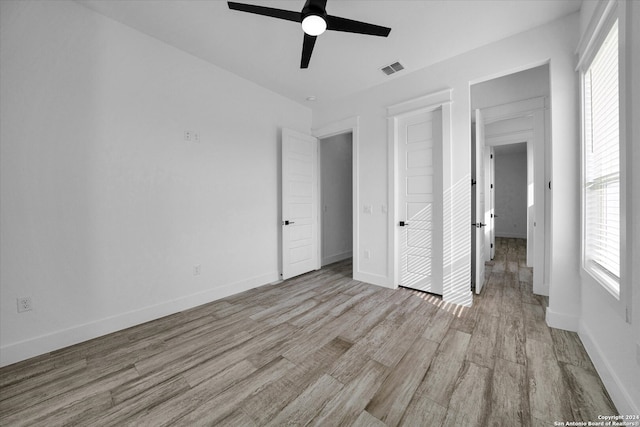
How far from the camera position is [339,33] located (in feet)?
8.26

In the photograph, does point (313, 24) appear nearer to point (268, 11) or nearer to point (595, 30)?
point (268, 11)

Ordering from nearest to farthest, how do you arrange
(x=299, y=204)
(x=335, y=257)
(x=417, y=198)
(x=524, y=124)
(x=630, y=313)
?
(x=630, y=313) → (x=417, y=198) → (x=299, y=204) → (x=524, y=124) → (x=335, y=257)

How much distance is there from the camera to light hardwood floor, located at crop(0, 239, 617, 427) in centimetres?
142

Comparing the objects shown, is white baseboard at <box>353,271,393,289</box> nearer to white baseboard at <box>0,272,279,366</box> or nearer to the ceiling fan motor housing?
white baseboard at <box>0,272,279,366</box>

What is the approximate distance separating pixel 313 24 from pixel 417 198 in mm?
2380

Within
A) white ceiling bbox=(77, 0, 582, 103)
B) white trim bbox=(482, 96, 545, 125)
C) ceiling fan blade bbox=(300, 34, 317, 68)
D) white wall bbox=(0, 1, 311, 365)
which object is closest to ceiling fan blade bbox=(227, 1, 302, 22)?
ceiling fan blade bbox=(300, 34, 317, 68)

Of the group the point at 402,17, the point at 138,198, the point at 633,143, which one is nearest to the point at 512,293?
the point at 633,143

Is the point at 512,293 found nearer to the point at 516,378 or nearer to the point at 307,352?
the point at 516,378

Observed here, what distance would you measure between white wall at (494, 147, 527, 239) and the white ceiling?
6677 millimetres

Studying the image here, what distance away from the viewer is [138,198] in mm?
2557

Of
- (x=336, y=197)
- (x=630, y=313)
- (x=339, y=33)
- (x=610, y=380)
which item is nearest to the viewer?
(x=630, y=313)

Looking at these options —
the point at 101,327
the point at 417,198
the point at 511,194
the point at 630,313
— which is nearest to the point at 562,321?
the point at 630,313

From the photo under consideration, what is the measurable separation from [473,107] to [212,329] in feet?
14.7

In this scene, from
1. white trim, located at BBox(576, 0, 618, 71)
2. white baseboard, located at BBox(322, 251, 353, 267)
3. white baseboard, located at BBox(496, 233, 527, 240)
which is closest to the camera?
white trim, located at BBox(576, 0, 618, 71)
